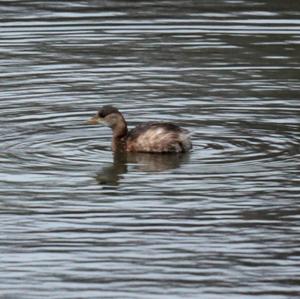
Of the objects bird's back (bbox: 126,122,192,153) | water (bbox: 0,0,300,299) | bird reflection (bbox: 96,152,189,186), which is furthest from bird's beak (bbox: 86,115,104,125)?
bird reflection (bbox: 96,152,189,186)

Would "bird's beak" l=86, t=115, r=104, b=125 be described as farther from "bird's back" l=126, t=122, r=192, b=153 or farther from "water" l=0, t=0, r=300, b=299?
"bird's back" l=126, t=122, r=192, b=153

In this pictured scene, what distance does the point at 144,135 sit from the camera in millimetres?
15719

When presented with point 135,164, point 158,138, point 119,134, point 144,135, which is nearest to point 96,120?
point 119,134

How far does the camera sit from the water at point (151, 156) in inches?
448

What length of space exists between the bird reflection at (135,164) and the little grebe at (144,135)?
0.08 meters

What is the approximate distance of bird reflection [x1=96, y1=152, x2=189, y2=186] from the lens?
14656 mm

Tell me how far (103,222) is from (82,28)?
35.2ft

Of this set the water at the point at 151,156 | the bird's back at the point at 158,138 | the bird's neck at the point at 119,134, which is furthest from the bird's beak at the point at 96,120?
the bird's back at the point at 158,138

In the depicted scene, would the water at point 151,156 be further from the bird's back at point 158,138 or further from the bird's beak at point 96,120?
the bird's beak at point 96,120

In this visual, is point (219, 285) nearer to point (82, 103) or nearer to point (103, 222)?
point (103, 222)

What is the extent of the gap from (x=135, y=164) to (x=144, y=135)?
0.43 m

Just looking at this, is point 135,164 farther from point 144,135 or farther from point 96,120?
point 96,120

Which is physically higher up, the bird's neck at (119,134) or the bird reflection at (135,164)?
the bird's neck at (119,134)

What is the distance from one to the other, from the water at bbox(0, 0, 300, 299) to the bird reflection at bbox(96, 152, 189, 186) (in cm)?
3
